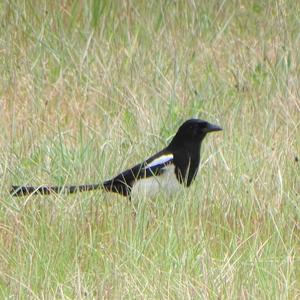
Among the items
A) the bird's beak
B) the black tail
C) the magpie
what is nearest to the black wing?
the magpie

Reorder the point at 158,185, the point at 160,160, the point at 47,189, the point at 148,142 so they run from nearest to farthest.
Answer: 1. the point at 47,189
2. the point at 158,185
3. the point at 160,160
4. the point at 148,142

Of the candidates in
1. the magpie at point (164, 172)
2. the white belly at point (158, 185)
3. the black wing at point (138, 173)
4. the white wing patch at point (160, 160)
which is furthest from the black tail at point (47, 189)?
the white wing patch at point (160, 160)

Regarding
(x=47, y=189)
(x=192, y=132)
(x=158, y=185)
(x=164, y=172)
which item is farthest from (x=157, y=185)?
(x=47, y=189)

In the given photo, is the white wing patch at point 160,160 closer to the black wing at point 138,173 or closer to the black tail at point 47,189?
the black wing at point 138,173

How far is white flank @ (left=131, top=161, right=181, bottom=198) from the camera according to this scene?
21.5 feet

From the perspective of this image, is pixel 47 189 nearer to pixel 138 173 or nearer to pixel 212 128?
pixel 138 173

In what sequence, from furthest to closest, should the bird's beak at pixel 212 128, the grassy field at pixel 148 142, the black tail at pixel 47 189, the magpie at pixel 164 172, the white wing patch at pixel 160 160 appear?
the bird's beak at pixel 212 128 < the white wing patch at pixel 160 160 < the magpie at pixel 164 172 < the black tail at pixel 47 189 < the grassy field at pixel 148 142

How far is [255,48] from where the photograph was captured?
27.8 feet

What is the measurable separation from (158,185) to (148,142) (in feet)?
1.78

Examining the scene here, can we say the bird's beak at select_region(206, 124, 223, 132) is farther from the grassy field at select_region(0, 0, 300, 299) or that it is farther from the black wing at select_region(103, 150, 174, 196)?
the black wing at select_region(103, 150, 174, 196)

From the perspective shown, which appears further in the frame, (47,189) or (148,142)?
(148,142)

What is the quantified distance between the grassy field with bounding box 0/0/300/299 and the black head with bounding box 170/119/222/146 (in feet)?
0.34

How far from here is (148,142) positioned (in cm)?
725

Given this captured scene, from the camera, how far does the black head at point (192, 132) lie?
279 inches
